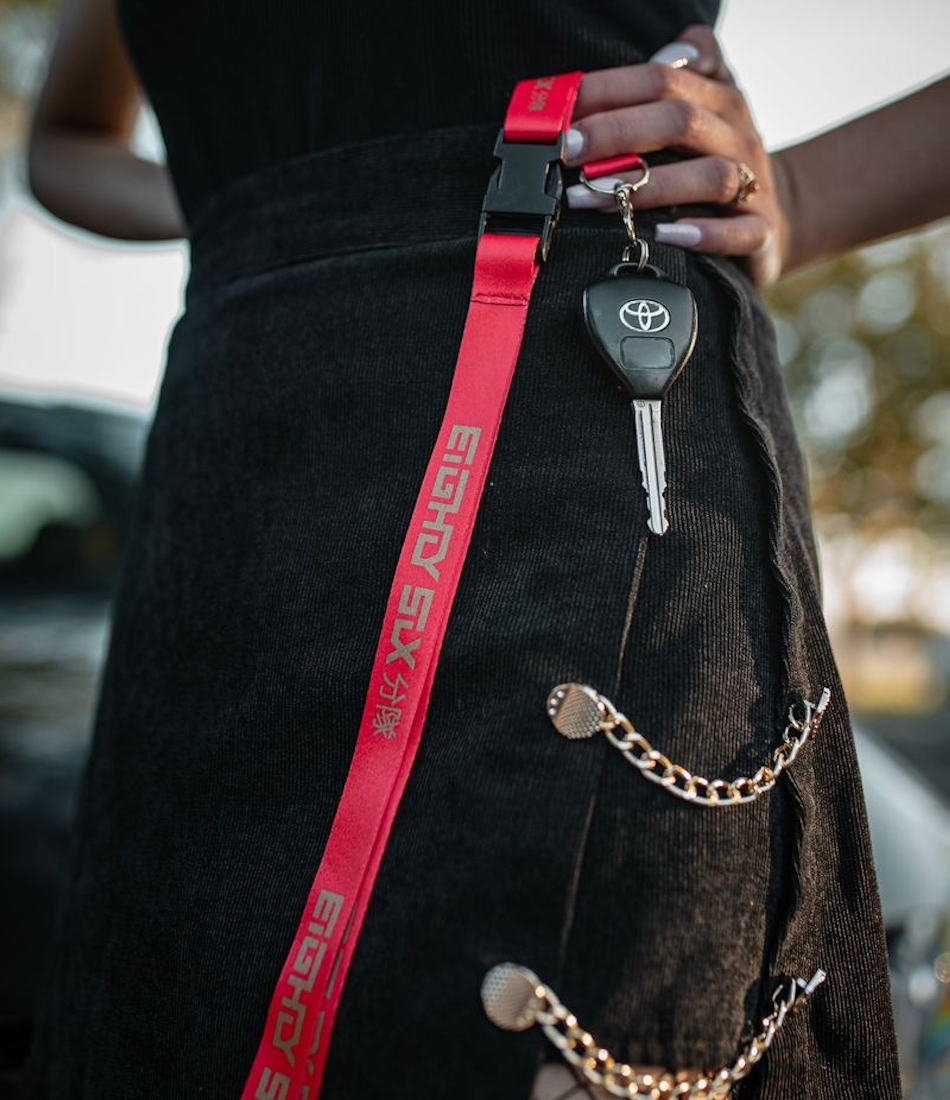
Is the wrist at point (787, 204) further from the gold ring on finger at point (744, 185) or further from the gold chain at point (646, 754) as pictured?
the gold chain at point (646, 754)

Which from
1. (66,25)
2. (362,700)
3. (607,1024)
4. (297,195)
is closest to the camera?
(607,1024)

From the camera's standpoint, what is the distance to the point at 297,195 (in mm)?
677

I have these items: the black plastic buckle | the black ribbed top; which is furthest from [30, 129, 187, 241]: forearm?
the black plastic buckle

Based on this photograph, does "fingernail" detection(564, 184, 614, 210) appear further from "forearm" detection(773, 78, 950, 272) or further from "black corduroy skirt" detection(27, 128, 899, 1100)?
"forearm" detection(773, 78, 950, 272)

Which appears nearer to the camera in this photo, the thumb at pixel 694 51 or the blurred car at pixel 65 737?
the thumb at pixel 694 51

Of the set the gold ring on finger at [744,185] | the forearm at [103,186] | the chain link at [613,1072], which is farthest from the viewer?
the forearm at [103,186]

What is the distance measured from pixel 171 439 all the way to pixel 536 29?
40 cm

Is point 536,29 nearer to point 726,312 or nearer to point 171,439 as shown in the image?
point 726,312

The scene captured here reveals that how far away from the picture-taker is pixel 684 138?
0.62 metres

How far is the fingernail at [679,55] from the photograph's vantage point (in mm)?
641

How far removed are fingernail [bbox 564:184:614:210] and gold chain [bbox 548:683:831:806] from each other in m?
0.32

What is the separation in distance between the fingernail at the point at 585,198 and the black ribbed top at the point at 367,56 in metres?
0.09

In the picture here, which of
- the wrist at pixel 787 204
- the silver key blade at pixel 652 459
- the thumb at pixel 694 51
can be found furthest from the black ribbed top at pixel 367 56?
the silver key blade at pixel 652 459

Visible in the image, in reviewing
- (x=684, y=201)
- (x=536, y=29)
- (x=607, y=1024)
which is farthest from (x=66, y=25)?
(x=607, y=1024)
